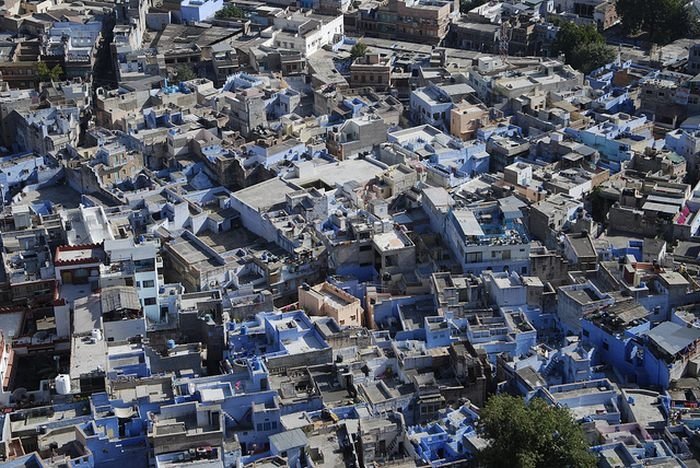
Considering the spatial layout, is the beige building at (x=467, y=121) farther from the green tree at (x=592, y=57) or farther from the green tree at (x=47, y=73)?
the green tree at (x=47, y=73)

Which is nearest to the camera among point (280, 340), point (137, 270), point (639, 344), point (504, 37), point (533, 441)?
point (533, 441)

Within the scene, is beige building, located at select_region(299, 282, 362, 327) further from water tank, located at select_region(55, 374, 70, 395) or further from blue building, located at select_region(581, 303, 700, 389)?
water tank, located at select_region(55, 374, 70, 395)

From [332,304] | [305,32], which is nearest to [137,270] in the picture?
[332,304]

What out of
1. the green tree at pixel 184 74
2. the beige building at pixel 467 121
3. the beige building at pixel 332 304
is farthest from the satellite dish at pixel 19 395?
the green tree at pixel 184 74

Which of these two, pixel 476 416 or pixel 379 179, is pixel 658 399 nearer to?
pixel 476 416

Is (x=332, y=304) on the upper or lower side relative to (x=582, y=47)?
lower

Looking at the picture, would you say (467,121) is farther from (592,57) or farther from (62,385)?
(62,385)

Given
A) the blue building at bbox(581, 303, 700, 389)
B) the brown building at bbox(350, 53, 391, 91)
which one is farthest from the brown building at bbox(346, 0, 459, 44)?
the blue building at bbox(581, 303, 700, 389)
